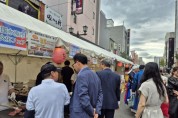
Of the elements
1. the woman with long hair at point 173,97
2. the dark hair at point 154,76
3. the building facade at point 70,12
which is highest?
the building facade at point 70,12

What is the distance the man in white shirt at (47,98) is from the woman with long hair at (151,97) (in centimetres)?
129

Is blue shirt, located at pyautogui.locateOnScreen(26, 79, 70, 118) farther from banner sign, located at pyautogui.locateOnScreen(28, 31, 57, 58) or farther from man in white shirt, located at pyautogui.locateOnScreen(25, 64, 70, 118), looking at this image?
banner sign, located at pyautogui.locateOnScreen(28, 31, 57, 58)

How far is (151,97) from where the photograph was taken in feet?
10.4

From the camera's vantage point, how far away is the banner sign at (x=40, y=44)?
4.37 m

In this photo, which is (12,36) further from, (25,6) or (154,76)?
(25,6)

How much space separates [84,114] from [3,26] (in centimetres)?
202

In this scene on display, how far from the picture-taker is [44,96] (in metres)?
2.53

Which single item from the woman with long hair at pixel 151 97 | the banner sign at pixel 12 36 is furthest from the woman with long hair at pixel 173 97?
the banner sign at pixel 12 36

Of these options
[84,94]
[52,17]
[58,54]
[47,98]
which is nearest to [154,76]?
[84,94]

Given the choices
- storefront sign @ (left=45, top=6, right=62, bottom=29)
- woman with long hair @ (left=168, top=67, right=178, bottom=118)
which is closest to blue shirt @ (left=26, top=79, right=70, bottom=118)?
woman with long hair @ (left=168, top=67, right=178, bottom=118)

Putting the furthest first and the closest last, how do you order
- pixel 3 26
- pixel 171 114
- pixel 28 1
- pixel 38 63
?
pixel 28 1 < pixel 38 63 < pixel 171 114 < pixel 3 26

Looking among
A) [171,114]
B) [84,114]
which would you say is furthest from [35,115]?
[171,114]

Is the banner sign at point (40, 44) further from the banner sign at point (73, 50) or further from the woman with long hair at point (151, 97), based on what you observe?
the woman with long hair at point (151, 97)

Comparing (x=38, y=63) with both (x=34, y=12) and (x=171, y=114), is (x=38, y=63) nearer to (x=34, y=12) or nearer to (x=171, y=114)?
(x=34, y=12)
